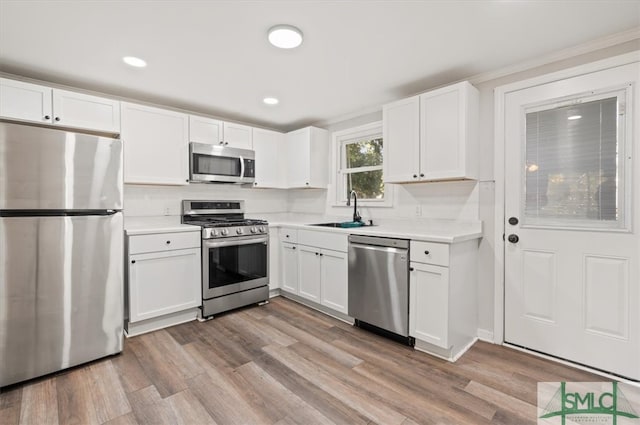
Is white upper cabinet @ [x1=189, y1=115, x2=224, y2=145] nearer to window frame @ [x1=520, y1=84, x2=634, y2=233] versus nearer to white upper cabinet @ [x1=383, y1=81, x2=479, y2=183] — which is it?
white upper cabinet @ [x1=383, y1=81, x2=479, y2=183]

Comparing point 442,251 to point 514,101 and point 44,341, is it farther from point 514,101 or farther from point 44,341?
point 44,341

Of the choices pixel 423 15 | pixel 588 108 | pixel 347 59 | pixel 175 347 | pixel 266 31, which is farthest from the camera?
pixel 175 347

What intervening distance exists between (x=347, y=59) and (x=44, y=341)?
299 centimetres

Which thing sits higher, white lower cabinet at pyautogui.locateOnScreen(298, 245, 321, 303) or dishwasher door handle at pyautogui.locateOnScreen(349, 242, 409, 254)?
dishwasher door handle at pyautogui.locateOnScreen(349, 242, 409, 254)

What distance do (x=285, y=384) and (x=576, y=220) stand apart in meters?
2.40

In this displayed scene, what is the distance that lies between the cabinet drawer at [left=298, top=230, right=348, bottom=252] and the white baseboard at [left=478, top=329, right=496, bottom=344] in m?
1.41

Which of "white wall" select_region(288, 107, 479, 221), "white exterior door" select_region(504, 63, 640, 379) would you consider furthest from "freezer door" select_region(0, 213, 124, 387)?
"white exterior door" select_region(504, 63, 640, 379)

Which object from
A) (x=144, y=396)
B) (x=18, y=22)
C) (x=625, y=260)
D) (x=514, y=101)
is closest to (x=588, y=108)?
(x=514, y=101)

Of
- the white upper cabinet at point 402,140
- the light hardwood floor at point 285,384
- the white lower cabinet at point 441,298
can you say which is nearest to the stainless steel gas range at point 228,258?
the light hardwood floor at point 285,384

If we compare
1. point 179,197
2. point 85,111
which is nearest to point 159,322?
point 179,197

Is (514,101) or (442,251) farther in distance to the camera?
(514,101)

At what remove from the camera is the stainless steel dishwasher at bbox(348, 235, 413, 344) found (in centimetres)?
249

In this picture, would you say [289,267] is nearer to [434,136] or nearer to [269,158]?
[269,158]

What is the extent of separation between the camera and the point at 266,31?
2.00m
